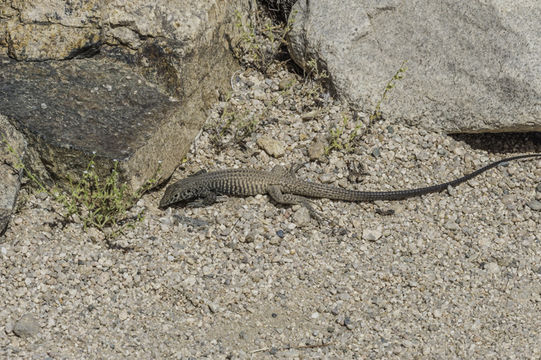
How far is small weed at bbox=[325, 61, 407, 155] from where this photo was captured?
6.79m

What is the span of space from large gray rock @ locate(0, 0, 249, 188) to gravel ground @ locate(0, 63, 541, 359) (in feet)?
1.99

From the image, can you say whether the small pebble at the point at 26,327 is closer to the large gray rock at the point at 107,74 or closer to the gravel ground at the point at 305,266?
the gravel ground at the point at 305,266

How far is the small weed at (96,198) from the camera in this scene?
5.78m

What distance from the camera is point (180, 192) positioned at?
6.36 m

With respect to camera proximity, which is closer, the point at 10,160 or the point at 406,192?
the point at 10,160

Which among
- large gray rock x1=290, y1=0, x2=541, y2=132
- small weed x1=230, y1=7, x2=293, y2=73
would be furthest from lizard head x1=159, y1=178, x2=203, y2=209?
large gray rock x1=290, y1=0, x2=541, y2=132

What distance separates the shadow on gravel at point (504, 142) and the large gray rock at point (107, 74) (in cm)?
301

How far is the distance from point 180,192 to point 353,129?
2011 mm

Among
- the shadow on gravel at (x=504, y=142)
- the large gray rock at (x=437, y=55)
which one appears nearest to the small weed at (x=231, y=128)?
the large gray rock at (x=437, y=55)

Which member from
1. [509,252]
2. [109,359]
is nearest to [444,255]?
[509,252]

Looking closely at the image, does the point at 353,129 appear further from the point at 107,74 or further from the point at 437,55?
the point at 107,74

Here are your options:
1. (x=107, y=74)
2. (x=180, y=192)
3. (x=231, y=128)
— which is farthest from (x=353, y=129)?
(x=107, y=74)

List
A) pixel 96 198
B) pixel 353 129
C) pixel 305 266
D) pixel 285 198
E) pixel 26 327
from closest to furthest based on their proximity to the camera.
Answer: pixel 26 327 → pixel 305 266 → pixel 96 198 → pixel 285 198 → pixel 353 129

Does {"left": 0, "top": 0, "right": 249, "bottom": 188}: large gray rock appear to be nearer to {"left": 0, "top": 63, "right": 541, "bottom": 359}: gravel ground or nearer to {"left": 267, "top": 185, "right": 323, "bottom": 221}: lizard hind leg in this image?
{"left": 0, "top": 63, "right": 541, "bottom": 359}: gravel ground
